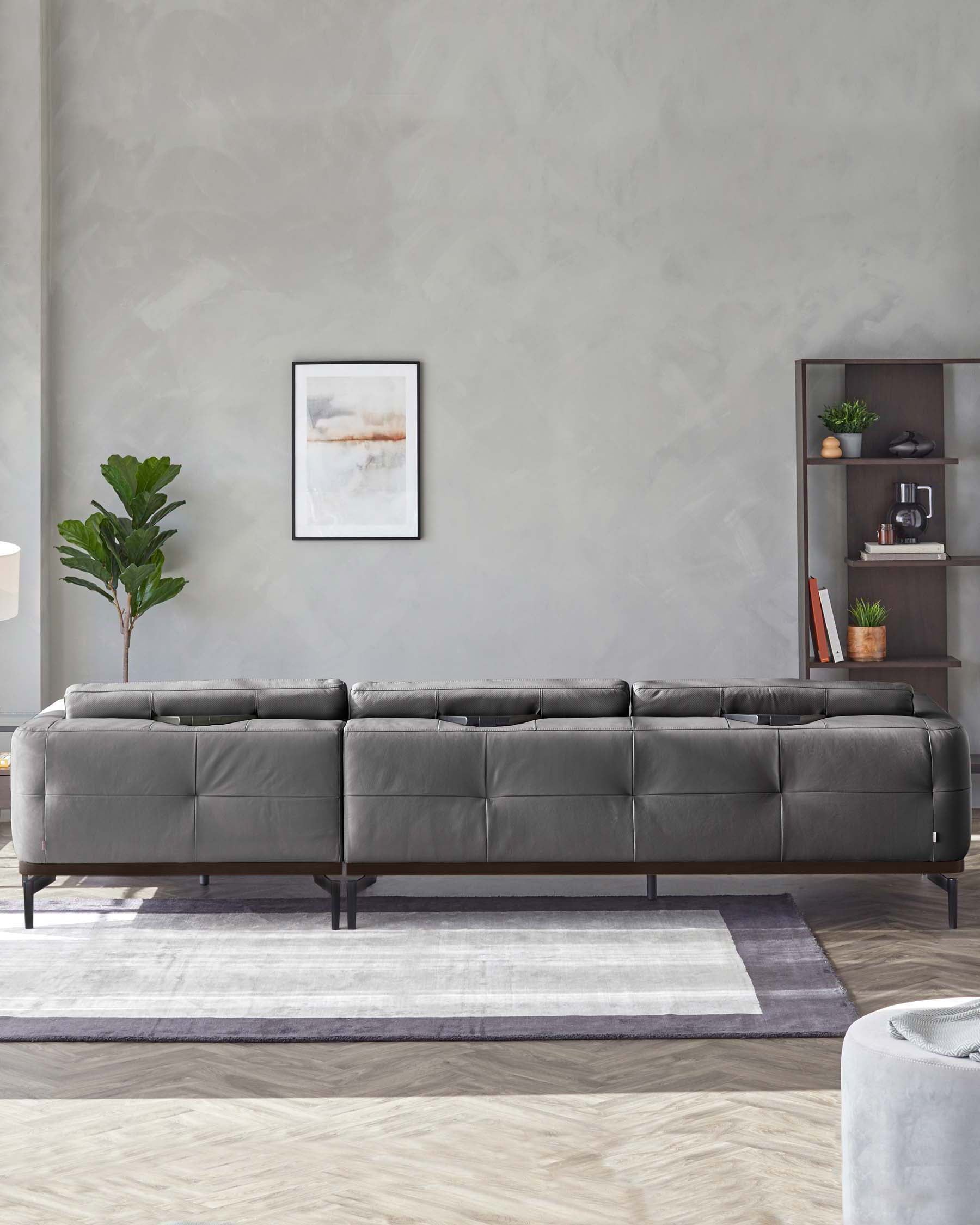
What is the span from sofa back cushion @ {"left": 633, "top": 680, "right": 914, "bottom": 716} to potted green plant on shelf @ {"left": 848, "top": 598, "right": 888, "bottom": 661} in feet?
6.63

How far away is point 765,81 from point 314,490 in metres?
2.99

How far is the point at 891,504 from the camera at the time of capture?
611 cm

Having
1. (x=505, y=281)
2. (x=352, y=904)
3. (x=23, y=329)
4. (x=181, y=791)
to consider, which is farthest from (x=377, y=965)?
(x=23, y=329)

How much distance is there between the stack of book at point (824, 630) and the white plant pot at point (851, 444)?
649 mm

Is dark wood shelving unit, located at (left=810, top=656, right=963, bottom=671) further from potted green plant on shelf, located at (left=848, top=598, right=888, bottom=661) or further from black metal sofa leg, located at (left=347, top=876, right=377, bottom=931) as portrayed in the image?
black metal sofa leg, located at (left=347, top=876, right=377, bottom=931)

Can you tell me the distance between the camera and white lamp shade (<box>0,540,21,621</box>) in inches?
178

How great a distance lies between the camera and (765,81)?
611cm

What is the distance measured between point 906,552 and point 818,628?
21.7 inches

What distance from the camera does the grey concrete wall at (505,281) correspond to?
6.12 m

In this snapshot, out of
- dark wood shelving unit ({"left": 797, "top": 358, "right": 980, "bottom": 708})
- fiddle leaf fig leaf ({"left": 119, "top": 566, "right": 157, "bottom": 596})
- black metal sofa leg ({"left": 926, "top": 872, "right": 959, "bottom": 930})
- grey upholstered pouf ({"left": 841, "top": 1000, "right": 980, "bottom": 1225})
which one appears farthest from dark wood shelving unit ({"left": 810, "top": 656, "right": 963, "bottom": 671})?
grey upholstered pouf ({"left": 841, "top": 1000, "right": 980, "bottom": 1225})

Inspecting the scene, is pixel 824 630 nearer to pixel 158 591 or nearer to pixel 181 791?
pixel 158 591

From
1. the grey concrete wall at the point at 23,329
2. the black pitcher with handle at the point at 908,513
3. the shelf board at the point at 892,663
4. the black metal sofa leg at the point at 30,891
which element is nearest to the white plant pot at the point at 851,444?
the black pitcher with handle at the point at 908,513

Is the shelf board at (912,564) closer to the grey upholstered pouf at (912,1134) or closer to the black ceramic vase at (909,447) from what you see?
the black ceramic vase at (909,447)

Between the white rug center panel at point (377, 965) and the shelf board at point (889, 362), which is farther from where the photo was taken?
the shelf board at point (889, 362)
